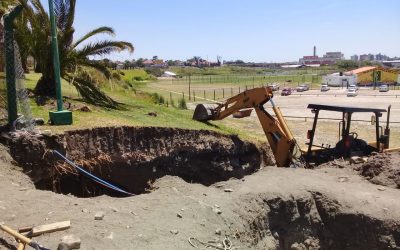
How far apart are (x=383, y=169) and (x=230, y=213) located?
4.92 meters

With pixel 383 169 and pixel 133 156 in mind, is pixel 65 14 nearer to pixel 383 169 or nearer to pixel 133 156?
pixel 133 156

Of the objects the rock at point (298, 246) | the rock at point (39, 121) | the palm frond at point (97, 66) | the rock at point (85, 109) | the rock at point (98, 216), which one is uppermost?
the palm frond at point (97, 66)

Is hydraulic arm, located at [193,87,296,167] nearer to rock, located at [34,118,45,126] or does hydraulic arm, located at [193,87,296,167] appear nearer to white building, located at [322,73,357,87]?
rock, located at [34,118,45,126]

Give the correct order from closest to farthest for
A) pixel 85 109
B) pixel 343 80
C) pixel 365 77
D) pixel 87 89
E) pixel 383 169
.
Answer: pixel 383 169 < pixel 85 109 < pixel 87 89 < pixel 343 80 < pixel 365 77

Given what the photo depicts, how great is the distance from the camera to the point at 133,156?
41.6 feet

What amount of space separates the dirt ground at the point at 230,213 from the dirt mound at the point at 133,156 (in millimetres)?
398

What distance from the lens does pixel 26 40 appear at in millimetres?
15039

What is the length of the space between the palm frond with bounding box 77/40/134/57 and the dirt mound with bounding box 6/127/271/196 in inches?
183

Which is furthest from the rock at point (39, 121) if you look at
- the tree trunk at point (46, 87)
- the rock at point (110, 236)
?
the rock at point (110, 236)

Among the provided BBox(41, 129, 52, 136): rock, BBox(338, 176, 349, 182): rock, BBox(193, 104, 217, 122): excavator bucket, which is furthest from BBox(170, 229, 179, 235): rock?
BBox(193, 104, 217, 122): excavator bucket

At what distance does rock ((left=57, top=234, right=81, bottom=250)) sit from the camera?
575 cm

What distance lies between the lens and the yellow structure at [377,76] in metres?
85.2

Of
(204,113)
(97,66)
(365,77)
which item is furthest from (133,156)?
(365,77)

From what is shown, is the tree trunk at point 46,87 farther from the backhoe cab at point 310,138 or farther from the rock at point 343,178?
the rock at point 343,178
